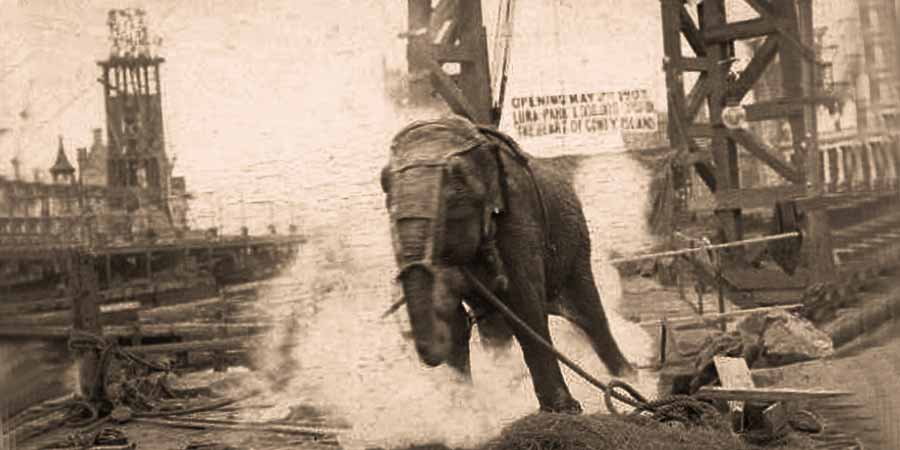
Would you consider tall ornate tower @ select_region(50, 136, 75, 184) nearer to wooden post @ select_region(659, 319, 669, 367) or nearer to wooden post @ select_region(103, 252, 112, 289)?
wooden post @ select_region(103, 252, 112, 289)

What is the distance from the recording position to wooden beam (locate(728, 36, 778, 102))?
21.1ft

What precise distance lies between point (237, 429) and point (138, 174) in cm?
169

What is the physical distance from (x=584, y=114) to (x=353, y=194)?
1.41m

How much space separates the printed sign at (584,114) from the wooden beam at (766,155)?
497mm

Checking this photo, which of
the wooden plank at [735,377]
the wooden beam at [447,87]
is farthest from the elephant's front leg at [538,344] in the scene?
the wooden beam at [447,87]

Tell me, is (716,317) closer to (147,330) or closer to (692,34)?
(692,34)

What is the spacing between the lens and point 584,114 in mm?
6438

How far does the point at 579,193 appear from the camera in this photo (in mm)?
6312

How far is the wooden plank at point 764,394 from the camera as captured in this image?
16.5 feet

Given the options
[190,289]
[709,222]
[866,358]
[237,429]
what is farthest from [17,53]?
[866,358]

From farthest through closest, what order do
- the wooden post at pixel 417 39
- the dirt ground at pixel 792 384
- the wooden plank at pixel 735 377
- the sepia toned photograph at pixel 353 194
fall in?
the sepia toned photograph at pixel 353 194 < the wooden post at pixel 417 39 < the dirt ground at pixel 792 384 < the wooden plank at pixel 735 377

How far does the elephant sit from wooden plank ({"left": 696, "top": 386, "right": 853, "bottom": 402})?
25.3 inches

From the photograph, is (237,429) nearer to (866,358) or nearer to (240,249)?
(240,249)

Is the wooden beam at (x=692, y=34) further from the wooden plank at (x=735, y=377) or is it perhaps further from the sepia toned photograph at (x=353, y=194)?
the wooden plank at (x=735, y=377)
